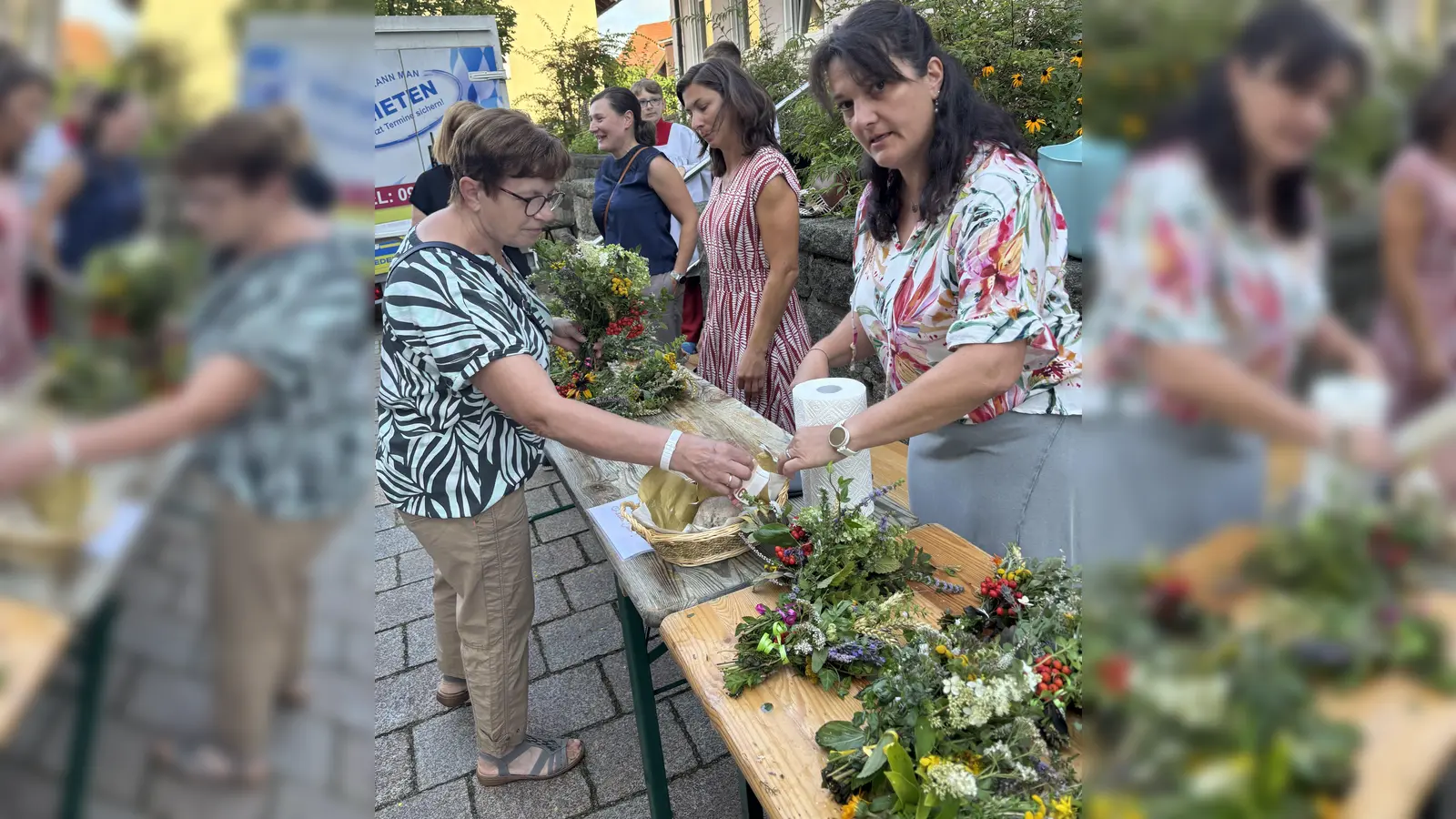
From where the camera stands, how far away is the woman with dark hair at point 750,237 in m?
3.17

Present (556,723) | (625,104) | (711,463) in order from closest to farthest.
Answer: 1. (711,463)
2. (556,723)
3. (625,104)

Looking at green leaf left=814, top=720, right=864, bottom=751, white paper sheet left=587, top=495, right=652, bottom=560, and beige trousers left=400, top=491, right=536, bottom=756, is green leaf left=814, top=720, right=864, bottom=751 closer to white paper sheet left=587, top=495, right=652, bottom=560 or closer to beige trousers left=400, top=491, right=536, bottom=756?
white paper sheet left=587, top=495, right=652, bottom=560

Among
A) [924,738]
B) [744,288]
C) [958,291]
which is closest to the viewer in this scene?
[924,738]
